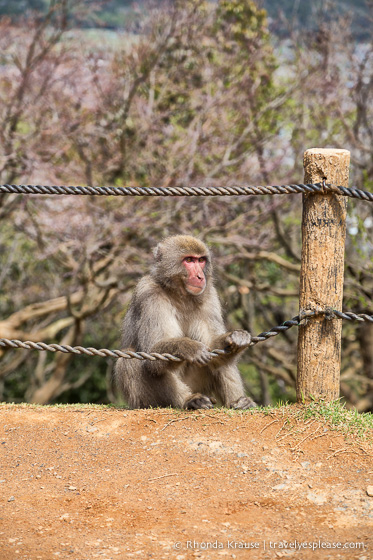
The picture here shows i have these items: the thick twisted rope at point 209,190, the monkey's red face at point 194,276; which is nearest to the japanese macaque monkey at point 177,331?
the monkey's red face at point 194,276

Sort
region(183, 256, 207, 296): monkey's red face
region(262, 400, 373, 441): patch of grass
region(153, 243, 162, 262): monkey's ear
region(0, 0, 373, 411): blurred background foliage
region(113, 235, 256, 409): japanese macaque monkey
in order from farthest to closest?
1. region(0, 0, 373, 411): blurred background foliage
2. region(153, 243, 162, 262): monkey's ear
3. region(183, 256, 207, 296): monkey's red face
4. region(113, 235, 256, 409): japanese macaque monkey
5. region(262, 400, 373, 441): patch of grass

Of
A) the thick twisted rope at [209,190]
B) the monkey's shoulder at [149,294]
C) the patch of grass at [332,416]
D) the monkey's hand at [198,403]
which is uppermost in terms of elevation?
the thick twisted rope at [209,190]

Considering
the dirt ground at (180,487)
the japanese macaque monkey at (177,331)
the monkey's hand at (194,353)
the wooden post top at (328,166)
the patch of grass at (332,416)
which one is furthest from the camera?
the japanese macaque monkey at (177,331)

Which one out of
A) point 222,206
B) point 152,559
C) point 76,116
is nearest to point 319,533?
point 152,559

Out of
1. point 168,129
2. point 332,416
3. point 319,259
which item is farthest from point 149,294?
point 168,129

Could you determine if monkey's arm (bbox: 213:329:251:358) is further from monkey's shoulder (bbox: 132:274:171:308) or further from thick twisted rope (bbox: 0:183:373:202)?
thick twisted rope (bbox: 0:183:373:202)

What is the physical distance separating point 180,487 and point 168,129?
5.83 m

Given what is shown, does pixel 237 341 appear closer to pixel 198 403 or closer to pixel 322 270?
pixel 198 403

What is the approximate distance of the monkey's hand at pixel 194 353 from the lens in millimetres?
3988

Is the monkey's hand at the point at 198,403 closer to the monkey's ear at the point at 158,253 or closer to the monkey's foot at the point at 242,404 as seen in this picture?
the monkey's foot at the point at 242,404

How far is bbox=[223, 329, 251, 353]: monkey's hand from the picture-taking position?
4.05 metres

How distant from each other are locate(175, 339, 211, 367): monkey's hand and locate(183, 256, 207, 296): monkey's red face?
1.64 ft

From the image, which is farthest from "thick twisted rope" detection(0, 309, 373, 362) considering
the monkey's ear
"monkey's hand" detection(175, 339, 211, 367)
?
the monkey's ear

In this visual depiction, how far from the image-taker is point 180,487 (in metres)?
3.17
